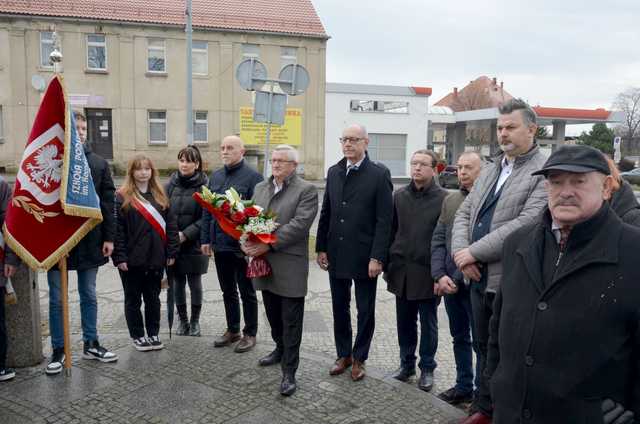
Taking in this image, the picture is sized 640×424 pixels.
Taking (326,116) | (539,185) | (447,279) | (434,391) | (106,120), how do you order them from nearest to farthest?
(539,185)
(447,279)
(434,391)
(106,120)
(326,116)

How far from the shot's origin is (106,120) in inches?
1060

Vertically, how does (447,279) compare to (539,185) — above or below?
below

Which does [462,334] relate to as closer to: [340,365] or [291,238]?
[340,365]

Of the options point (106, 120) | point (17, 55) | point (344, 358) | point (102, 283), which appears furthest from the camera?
point (106, 120)

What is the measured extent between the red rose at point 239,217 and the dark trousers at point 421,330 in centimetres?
150

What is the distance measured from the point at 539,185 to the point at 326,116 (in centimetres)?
2793

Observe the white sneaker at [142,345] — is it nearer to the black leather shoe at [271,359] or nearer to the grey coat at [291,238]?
the black leather shoe at [271,359]

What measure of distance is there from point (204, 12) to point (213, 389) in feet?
87.6

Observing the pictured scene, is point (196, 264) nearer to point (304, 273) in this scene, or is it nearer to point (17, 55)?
point (304, 273)

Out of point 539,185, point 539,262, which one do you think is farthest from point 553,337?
point 539,185

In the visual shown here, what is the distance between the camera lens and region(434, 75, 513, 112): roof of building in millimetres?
59469

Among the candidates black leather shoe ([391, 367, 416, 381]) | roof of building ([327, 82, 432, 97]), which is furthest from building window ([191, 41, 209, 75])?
black leather shoe ([391, 367, 416, 381])

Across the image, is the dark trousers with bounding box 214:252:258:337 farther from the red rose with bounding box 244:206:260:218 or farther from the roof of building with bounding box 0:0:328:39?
the roof of building with bounding box 0:0:328:39

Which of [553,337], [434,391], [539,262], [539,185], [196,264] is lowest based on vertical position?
[434,391]
